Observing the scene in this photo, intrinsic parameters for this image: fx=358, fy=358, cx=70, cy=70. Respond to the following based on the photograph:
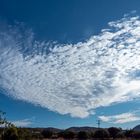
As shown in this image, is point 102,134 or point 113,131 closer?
point 102,134

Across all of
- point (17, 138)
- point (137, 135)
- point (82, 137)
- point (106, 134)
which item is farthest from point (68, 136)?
point (17, 138)

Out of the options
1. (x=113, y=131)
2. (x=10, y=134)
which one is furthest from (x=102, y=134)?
(x=10, y=134)

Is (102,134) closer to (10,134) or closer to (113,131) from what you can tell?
(113,131)

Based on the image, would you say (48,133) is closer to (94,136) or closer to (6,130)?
(94,136)

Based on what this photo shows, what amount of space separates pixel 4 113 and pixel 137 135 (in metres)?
66.4

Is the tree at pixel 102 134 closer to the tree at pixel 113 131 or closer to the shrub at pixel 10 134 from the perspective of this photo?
the tree at pixel 113 131

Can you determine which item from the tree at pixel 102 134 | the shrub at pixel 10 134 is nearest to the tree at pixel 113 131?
the tree at pixel 102 134

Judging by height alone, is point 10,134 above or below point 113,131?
below

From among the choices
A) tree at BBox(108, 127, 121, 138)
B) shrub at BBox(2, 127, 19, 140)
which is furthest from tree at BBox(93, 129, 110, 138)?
shrub at BBox(2, 127, 19, 140)

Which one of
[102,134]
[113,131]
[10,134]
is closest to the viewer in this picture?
[10,134]

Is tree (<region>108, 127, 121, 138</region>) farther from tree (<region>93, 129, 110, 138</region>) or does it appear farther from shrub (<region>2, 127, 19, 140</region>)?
shrub (<region>2, 127, 19, 140</region>)

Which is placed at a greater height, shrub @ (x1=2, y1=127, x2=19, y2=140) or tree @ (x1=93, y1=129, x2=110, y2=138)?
tree @ (x1=93, y1=129, x2=110, y2=138)

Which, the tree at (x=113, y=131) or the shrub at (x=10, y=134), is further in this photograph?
the tree at (x=113, y=131)

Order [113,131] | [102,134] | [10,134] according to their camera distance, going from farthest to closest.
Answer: [113,131]
[102,134]
[10,134]
